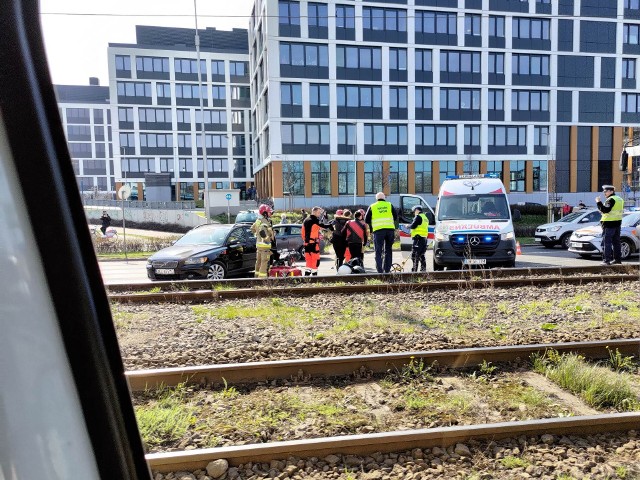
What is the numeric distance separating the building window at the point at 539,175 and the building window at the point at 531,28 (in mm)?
12735

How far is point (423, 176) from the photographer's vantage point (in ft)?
158

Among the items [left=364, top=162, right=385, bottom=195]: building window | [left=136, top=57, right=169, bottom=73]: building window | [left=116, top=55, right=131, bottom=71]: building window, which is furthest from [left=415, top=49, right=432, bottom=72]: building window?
[left=116, top=55, right=131, bottom=71]: building window

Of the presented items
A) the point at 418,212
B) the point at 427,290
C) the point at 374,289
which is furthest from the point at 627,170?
the point at 374,289

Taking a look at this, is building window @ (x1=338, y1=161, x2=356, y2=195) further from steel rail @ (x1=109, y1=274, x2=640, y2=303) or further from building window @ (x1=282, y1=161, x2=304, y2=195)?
steel rail @ (x1=109, y1=274, x2=640, y2=303)

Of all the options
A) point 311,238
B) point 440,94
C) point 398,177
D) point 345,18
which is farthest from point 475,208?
point 440,94

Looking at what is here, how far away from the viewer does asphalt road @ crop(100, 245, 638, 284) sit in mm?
14227

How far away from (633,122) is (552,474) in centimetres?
5907

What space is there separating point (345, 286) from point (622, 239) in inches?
457

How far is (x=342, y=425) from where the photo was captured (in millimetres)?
3918

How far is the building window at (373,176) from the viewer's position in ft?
153

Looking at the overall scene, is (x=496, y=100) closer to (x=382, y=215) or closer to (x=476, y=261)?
(x=476, y=261)

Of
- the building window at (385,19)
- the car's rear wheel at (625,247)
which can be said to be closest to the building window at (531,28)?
the building window at (385,19)

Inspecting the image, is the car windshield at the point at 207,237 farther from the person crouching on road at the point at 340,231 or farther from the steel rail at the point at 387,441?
the steel rail at the point at 387,441

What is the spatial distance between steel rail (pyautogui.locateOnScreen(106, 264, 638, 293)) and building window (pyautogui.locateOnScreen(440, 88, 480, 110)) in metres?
39.0
